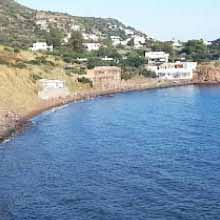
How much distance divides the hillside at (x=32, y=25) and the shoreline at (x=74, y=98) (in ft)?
71.7

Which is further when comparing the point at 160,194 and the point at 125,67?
A: the point at 125,67

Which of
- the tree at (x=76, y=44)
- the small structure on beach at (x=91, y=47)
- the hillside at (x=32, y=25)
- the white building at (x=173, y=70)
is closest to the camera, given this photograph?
the white building at (x=173, y=70)

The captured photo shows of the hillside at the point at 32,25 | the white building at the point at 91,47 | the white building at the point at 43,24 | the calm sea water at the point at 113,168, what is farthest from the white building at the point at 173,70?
the white building at the point at 43,24

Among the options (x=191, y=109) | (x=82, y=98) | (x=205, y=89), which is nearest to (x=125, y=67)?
(x=205, y=89)

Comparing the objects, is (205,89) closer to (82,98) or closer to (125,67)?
(125,67)

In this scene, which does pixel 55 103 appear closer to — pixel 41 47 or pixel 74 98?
pixel 74 98

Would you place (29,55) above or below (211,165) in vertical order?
above

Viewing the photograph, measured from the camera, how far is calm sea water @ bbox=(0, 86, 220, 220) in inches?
1041

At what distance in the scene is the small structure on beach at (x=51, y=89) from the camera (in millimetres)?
68688

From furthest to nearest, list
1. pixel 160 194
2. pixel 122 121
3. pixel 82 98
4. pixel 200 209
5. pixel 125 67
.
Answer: pixel 125 67 → pixel 82 98 → pixel 122 121 → pixel 160 194 → pixel 200 209

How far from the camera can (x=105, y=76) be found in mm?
86688

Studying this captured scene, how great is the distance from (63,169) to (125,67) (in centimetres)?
6367

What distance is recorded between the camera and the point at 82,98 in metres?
74.0

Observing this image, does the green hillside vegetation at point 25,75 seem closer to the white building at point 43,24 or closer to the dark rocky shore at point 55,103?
the dark rocky shore at point 55,103
